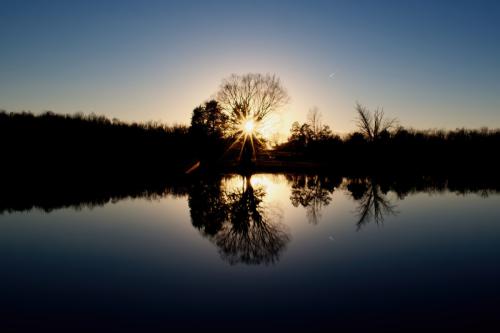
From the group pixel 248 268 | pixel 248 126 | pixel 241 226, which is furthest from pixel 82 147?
pixel 248 268

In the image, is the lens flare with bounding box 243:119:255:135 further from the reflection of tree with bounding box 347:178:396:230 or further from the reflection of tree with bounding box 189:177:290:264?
the reflection of tree with bounding box 189:177:290:264

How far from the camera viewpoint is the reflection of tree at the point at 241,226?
9.80m

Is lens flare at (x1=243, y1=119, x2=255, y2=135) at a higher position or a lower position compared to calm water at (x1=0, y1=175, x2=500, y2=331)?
higher

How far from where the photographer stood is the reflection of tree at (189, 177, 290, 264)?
9.80 meters

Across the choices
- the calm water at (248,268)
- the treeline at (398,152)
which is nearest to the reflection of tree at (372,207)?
the calm water at (248,268)

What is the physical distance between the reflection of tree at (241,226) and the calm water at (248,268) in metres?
0.07

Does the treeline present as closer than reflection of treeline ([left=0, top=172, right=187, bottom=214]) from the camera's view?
No

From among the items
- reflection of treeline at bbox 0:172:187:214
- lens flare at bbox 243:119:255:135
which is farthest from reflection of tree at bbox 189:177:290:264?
lens flare at bbox 243:119:255:135

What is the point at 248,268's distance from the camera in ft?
27.9

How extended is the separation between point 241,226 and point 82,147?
3777 cm

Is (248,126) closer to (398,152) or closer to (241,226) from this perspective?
(398,152)

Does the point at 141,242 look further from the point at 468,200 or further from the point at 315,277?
the point at 468,200

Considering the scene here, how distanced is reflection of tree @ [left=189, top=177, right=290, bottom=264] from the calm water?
0.07 meters

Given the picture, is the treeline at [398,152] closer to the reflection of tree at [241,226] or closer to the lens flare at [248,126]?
the lens flare at [248,126]
